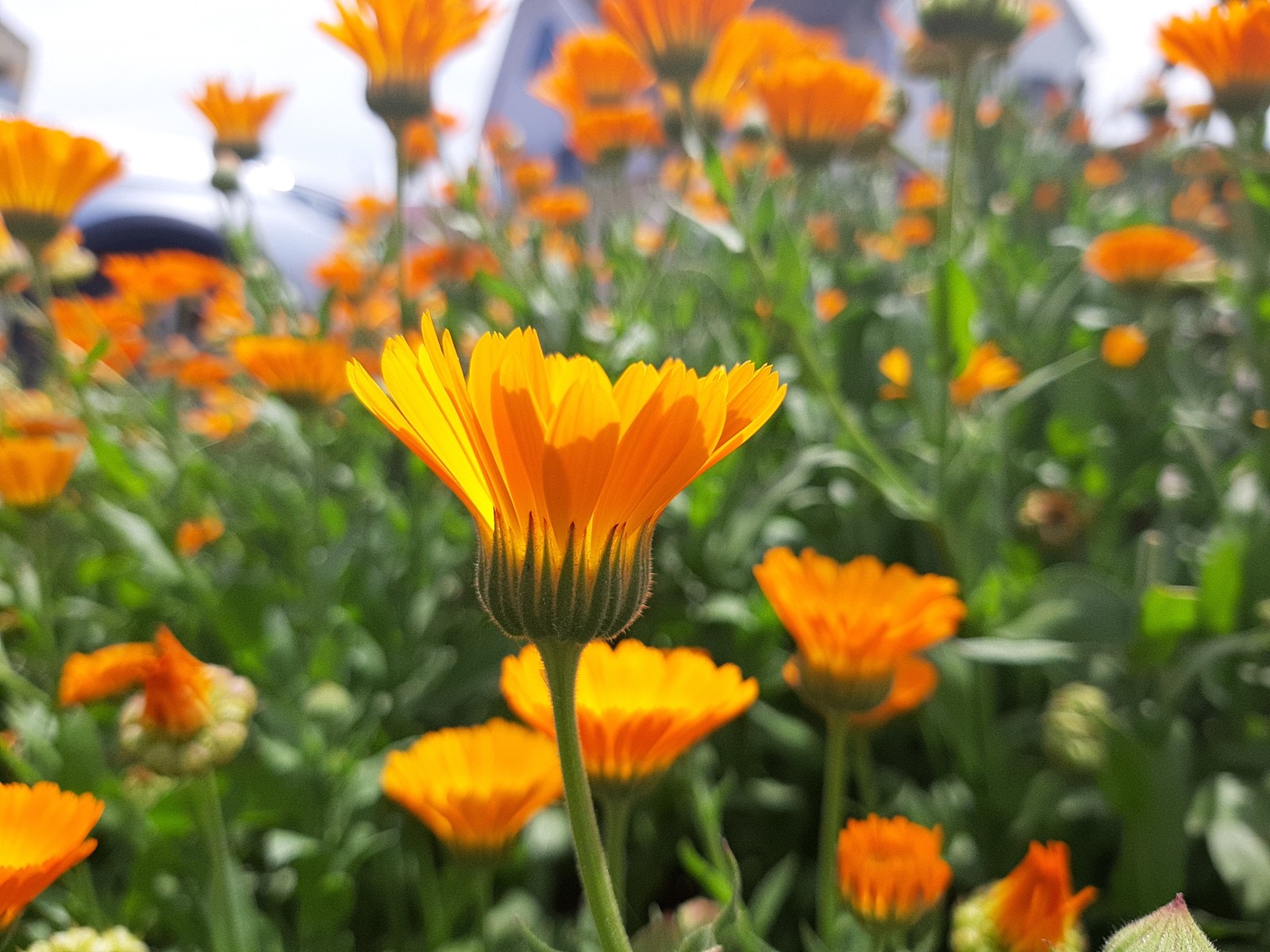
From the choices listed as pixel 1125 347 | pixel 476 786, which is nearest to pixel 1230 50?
pixel 1125 347

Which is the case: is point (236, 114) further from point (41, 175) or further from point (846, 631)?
point (846, 631)

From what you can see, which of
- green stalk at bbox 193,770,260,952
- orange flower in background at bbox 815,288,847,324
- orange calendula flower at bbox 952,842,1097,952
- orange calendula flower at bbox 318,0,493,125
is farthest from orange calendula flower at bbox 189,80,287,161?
orange calendula flower at bbox 952,842,1097,952

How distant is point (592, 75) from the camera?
1801mm

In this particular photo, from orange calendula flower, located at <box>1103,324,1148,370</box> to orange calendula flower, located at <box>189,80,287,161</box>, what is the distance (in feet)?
4.89

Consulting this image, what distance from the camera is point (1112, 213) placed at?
2129 millimetres

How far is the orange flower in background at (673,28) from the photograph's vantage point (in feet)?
3.83

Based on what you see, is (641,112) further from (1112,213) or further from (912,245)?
(1112,213)

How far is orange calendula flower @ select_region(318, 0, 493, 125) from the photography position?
1.07m

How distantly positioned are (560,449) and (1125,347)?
4.23 feet

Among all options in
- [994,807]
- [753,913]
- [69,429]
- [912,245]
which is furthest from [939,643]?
[912,245]

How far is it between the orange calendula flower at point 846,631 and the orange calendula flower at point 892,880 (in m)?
0.12

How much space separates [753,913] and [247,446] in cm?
146

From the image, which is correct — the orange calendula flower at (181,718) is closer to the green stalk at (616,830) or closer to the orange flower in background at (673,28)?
the green stalk at (616,830)

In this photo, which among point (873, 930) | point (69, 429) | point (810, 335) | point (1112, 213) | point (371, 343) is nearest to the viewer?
point (873, 930)
